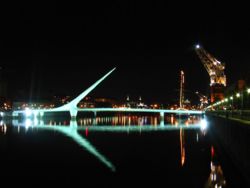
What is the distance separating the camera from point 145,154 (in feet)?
83.8

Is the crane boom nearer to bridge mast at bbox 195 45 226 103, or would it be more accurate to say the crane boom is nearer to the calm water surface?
bridge mast at bbox 195 45 226 103

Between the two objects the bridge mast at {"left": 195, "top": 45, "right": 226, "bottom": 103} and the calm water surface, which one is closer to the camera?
the calm water surface

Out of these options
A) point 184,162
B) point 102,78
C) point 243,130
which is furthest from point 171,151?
point 102,78

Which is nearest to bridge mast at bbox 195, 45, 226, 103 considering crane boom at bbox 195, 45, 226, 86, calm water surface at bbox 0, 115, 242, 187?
crane boom at bbox 195, 45, 226, 86

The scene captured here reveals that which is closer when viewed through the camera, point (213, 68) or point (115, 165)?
point (115, 165)

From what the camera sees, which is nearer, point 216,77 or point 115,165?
point 115,165

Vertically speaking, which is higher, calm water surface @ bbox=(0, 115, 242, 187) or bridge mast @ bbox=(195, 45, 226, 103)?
bridge mast @ bbox=(195, 45, 226, 103)

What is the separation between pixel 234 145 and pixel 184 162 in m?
4.40

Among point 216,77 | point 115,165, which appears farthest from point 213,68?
point 115,165

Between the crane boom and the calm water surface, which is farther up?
the crane boom

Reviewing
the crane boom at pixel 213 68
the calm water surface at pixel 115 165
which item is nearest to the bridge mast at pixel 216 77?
the crane boom at pixel 213 68

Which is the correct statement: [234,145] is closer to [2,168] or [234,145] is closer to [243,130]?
[243,130]

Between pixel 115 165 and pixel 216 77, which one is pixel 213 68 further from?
pixel 115 165

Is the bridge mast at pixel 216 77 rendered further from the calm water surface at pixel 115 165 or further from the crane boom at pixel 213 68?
the calm water surface at pixel 115 165
